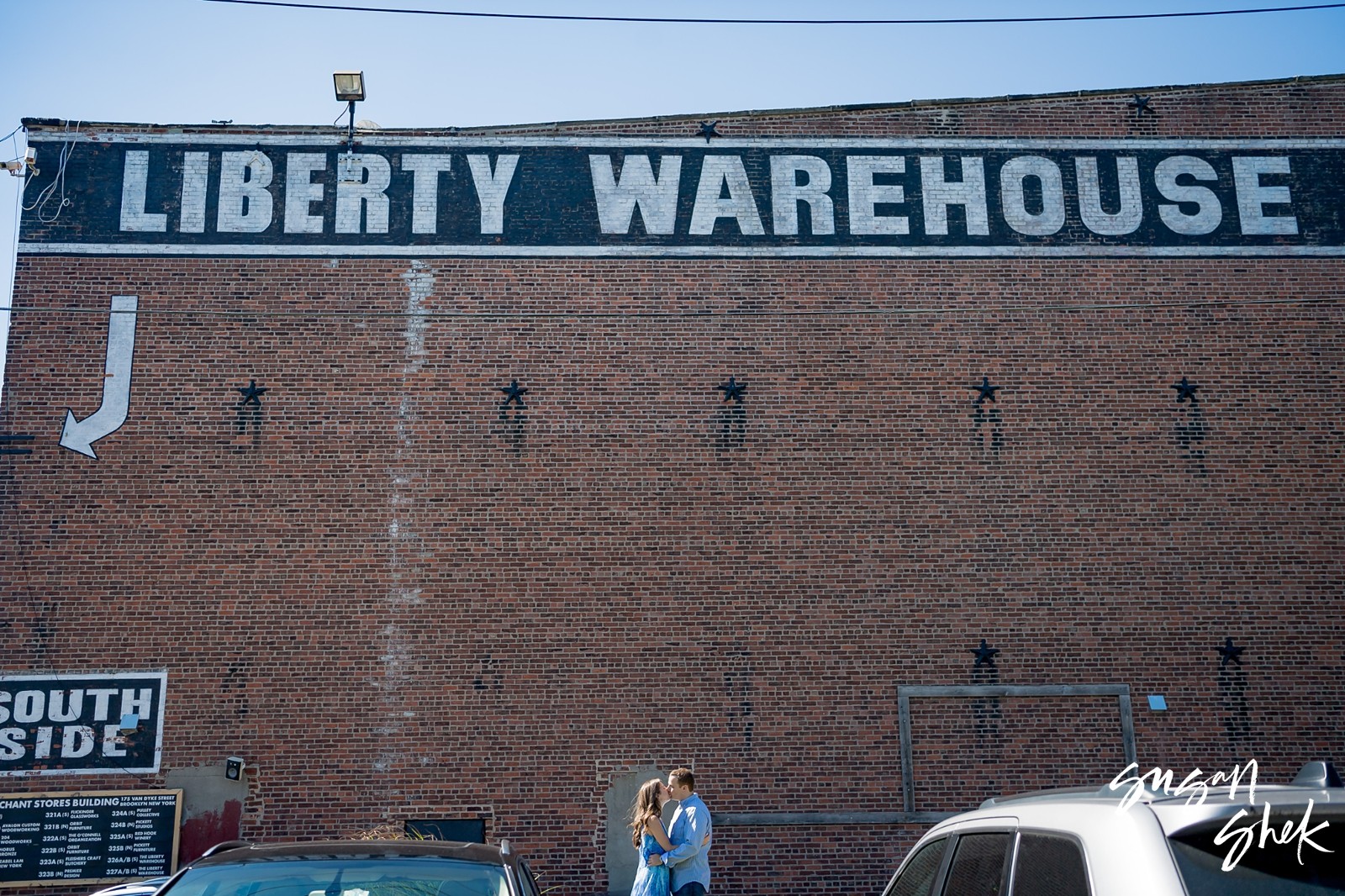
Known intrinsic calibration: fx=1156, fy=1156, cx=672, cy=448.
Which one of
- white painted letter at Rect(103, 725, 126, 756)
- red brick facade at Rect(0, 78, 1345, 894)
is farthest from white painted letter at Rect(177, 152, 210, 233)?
white painted letter at Rect(103, 725, 126, 756)

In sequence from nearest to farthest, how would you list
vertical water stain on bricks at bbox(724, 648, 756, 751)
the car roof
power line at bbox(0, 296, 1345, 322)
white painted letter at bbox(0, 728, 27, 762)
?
the car roof < white painted letter at bbox(0, 728, 27, 762) < vertical water stain on bricks at bbox(724, 648, 756, 751) < power line at bbox(0, 296, 1345, 322)

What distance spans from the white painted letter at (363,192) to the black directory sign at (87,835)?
6.66 metres

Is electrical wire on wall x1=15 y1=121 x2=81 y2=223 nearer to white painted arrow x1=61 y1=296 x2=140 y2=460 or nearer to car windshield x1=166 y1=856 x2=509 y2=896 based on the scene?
white painted arrow x1=61 y1=296 x2=140 y2=460

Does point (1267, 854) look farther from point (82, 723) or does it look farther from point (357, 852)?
point (82, 723)

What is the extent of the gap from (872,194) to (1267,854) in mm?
12157

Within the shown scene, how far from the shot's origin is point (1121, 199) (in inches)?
562

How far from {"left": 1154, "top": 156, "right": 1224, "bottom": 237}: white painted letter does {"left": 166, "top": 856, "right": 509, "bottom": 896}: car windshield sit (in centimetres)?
1260

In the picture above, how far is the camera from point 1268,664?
12.7 m

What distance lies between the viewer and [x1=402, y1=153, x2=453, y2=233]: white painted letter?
1386 cm

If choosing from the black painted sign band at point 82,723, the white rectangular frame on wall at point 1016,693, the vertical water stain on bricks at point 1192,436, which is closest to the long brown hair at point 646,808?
the white rectangular frame on wall at point 1016,693

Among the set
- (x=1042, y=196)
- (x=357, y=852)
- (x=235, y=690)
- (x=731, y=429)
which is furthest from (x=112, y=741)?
(x=1042, y=196)

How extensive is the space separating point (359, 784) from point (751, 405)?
5.92 metres

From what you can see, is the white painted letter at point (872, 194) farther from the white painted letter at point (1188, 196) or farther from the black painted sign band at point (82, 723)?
the black painted sign band at point (82, 723)

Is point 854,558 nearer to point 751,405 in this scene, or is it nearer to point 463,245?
point 751,405
